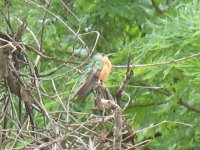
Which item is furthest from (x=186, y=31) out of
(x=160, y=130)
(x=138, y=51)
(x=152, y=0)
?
(x=152, y=0)

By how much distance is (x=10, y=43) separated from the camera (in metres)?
3.67

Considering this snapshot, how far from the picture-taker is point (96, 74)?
3816mm

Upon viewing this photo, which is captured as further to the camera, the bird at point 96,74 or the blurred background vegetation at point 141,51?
the blurred background vegetation at point 141,51

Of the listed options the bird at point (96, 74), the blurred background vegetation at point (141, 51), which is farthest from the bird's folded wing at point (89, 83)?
the blurred background vegetation at point (141, 51)

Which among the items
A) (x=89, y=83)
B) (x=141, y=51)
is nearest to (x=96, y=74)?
(x=89, y=83)

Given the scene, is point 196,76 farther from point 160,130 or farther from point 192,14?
point 160,130

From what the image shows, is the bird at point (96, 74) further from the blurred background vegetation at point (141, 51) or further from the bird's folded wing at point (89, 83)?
the blurred background vegetation at point (141, 51)

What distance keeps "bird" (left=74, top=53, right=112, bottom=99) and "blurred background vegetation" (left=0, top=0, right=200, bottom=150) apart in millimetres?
478

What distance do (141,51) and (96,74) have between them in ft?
6.46

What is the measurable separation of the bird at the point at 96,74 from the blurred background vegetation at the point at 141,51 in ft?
1.57

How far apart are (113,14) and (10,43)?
3.22 m

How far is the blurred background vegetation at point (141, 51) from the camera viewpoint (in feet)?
17.4

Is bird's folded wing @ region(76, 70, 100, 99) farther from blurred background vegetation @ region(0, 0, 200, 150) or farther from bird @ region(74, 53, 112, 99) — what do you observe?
blurred background vegetation @ region(0, 0, 200, 150)

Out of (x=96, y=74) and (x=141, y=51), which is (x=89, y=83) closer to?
→ (x=96, y=74)
